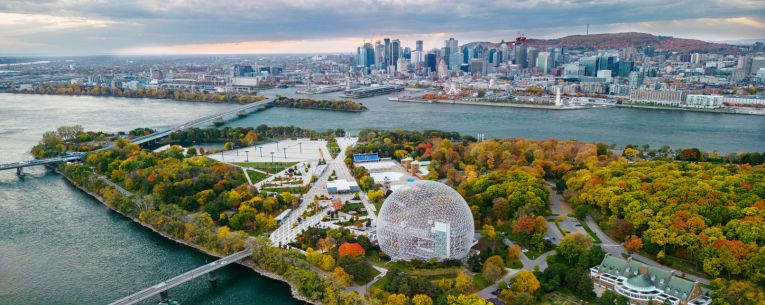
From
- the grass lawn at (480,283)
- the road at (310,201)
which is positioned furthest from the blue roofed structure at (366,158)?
the grass lawn at (480,283)

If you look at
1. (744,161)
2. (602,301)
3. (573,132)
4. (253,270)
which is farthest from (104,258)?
(573,132)

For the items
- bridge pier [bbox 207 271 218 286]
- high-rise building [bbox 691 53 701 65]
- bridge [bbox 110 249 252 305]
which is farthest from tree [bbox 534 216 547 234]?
high-rise building [bbox 691 53 701 65]

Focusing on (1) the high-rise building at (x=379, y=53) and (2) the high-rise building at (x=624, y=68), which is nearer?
(2) the high-rise building at (x=624, y=68)

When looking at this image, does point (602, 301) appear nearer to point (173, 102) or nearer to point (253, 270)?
point (253, 270)

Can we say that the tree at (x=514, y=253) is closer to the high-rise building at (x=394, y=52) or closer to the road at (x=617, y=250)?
the road at (x=617, y=250)

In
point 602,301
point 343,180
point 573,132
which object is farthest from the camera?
point 573,132
